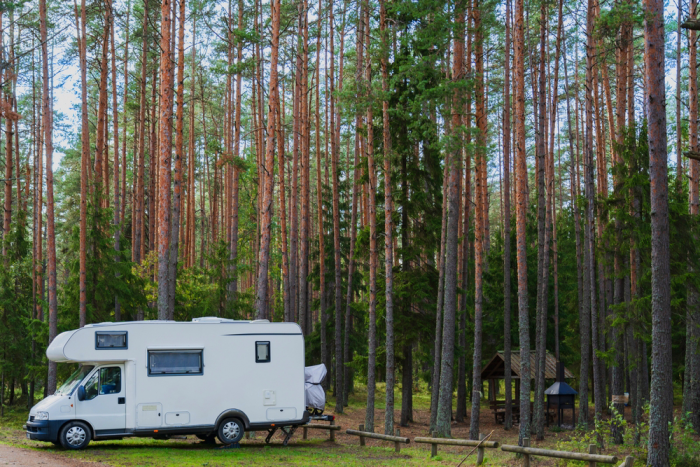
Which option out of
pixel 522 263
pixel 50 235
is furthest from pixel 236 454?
pixel 50 235

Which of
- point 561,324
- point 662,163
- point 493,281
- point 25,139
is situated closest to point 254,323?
point 662,163

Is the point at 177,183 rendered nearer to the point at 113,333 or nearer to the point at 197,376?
the point at 113,333

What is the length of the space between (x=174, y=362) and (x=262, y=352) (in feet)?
6.82

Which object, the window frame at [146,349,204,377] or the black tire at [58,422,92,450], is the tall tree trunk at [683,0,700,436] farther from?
the black tire at [58,422,92,450]

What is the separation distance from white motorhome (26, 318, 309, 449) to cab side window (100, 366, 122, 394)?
2 cm

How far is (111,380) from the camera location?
1380cm

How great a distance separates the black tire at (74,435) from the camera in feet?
43.3

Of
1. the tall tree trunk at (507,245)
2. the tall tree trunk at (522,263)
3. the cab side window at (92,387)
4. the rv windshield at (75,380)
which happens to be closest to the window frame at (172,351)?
the cab side window at (92,387)

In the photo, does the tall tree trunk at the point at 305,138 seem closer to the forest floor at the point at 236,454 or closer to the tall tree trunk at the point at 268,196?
the tall tree trunk at the point at 268,196

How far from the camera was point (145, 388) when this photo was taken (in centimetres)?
1379

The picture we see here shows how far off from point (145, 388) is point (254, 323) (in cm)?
287

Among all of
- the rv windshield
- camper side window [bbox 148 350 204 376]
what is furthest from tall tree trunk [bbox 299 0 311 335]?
the rv windshield

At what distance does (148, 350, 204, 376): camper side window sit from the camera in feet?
45.9

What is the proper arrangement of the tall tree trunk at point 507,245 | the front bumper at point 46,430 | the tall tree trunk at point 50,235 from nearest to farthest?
the front bumper at point 46,430
the tall tree trunk at point 50,235
the tall tree trunk at point 507,245
